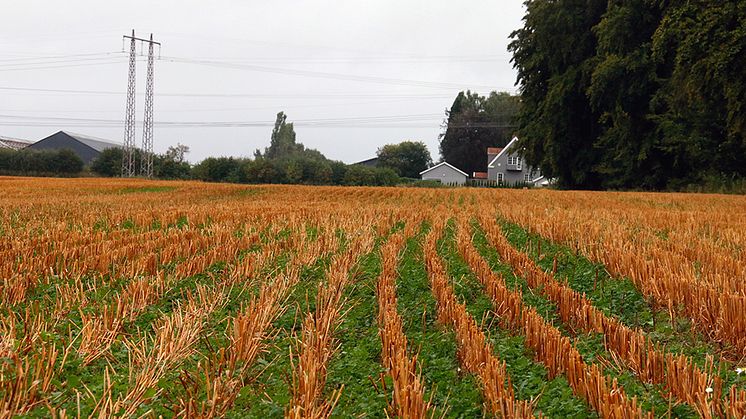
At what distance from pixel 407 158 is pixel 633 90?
61.8 metres

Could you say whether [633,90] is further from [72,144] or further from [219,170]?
[72,144]

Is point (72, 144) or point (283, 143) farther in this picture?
point (283, 143)

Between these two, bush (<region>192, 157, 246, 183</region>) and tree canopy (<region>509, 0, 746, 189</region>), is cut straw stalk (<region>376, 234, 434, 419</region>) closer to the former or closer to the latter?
tree canopy (<region>509, 0, 746, 189</region>)

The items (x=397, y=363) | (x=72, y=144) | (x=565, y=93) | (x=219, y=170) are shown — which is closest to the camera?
(x=397, y=363)

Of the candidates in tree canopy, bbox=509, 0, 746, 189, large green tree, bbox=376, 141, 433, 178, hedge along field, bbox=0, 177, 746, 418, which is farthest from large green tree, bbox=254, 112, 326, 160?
hedge along field, bbox=0, 177, 746, 418

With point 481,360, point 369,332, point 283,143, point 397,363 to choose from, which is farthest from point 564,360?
point 283,143

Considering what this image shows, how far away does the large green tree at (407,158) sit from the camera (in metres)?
88.3

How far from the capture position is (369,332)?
2926mm

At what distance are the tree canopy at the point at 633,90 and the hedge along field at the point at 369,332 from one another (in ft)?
57.6

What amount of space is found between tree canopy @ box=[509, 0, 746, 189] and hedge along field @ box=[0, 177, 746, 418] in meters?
17.6

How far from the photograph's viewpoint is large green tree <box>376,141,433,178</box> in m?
88.3

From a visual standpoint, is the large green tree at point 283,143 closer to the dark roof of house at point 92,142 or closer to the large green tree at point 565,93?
the dark roof of house at point 92,142

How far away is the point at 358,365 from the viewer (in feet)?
7.75

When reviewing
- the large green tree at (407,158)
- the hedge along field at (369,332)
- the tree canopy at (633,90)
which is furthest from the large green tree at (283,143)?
the hedge along field at (369,332)
